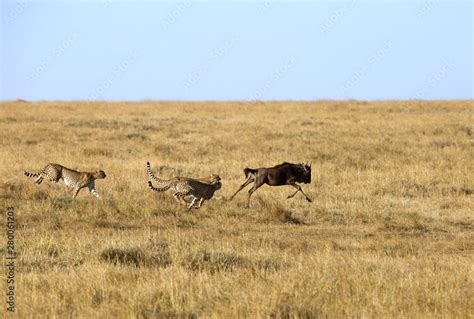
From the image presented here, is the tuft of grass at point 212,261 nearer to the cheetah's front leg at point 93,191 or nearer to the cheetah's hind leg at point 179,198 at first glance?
the cheetah's hind leg at point 179,198

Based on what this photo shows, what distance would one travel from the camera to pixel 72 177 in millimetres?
16469

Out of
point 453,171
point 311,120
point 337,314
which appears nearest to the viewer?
point 337,314

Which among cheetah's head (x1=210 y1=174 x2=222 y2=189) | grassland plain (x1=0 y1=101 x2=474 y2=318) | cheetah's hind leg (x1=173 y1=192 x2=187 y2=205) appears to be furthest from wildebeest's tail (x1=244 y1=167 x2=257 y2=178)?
cheetah's hind leg (x1=173 y1=192 x2=187 y2=205)

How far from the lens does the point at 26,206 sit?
14391mm

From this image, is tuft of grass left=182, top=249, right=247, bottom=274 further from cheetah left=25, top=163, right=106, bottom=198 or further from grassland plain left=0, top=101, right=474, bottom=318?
cheetah left=25, top=163, right=106, bottom=198

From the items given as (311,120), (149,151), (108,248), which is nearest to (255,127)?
(311,120)

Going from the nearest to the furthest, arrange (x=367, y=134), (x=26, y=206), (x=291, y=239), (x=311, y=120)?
(x=291, y=239) → (x=26, y=206) → (x=367, y=134) → (x=311, y=120)

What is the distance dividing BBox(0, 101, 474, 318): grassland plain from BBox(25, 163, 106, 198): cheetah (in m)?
0.27

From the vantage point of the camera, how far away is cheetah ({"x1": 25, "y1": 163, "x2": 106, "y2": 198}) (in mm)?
16078

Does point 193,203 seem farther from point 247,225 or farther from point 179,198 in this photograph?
point 247,225

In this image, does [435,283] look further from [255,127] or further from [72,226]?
[255,127]

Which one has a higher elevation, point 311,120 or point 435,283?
point 311,120

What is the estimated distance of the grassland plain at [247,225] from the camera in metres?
7.34

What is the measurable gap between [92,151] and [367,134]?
36.3 feet
